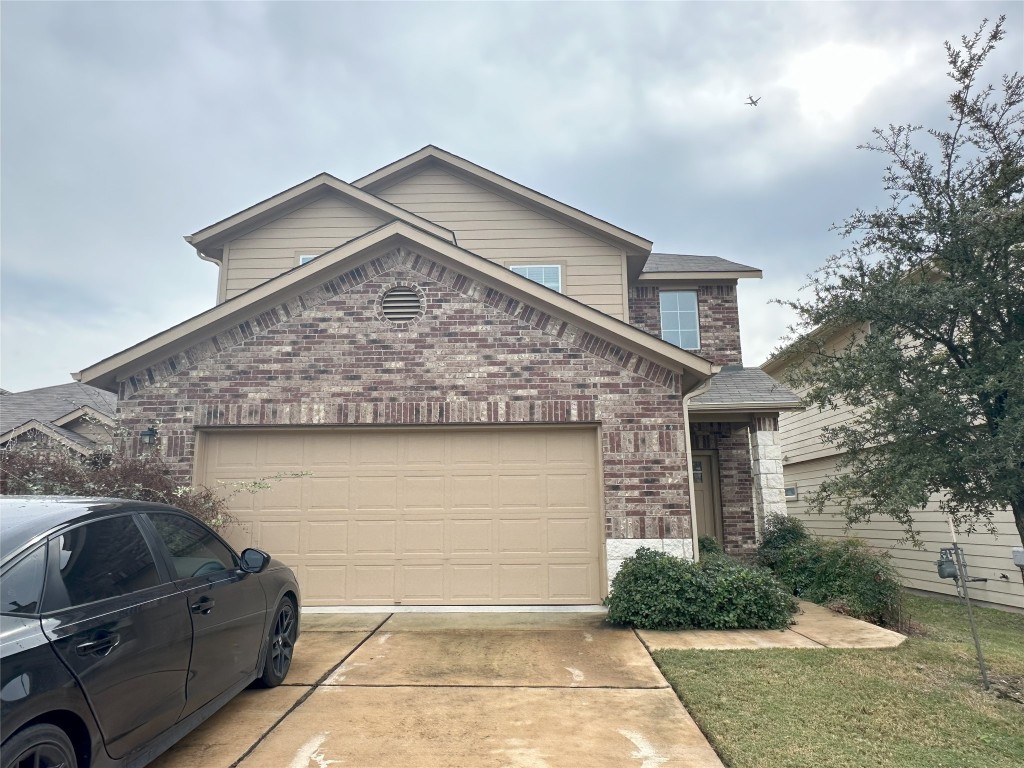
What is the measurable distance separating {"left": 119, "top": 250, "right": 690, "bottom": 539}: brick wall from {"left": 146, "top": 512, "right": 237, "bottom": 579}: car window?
3704 millimetres

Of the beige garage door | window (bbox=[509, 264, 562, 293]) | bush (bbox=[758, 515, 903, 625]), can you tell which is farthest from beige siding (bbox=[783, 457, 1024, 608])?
window (bbox=[509, 264, 562, 293])

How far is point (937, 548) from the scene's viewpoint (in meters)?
10.9

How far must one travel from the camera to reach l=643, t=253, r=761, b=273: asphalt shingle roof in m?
12.6

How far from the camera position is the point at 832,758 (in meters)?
3.61

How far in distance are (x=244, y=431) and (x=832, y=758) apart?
288 inches

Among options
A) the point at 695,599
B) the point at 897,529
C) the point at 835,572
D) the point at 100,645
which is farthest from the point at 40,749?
the point at 897,529

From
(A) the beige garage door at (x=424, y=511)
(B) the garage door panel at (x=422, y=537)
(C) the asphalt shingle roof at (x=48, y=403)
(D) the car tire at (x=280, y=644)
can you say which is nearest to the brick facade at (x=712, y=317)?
(A) the beige garage door at (x=424, y=511)

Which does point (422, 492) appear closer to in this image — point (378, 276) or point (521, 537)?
point (521, 537)

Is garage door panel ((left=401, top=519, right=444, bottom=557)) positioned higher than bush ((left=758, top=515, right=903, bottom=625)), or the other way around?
garage door panel ((left=401, top=519, right=444, bottom=557))

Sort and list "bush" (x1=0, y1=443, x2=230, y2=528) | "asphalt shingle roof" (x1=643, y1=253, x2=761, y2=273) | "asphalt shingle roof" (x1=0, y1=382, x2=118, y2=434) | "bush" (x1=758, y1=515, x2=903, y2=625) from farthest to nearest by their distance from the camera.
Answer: "asphalt shingle roof" (x1=0, y1=382, x2=118, y2=434), "asphalt shingle roof" (x1=643, y1=253, x2=761, y2=273), "bush" (x1=758, y1=515, x2=903, y2=625), "bush" (x1=0, y1=443, x2=230, y2=528)

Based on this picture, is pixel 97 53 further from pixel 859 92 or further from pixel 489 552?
pixel 859 92

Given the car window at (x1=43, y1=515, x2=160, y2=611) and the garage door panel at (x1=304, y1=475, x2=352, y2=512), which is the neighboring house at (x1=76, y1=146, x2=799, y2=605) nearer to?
the garage door panel at (x1=304, y1=475, x2=352, y2=512)

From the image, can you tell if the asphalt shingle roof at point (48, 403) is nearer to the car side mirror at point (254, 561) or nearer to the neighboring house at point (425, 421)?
the neighboring house at point (425, 421)

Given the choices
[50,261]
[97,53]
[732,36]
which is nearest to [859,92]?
[732,36]
